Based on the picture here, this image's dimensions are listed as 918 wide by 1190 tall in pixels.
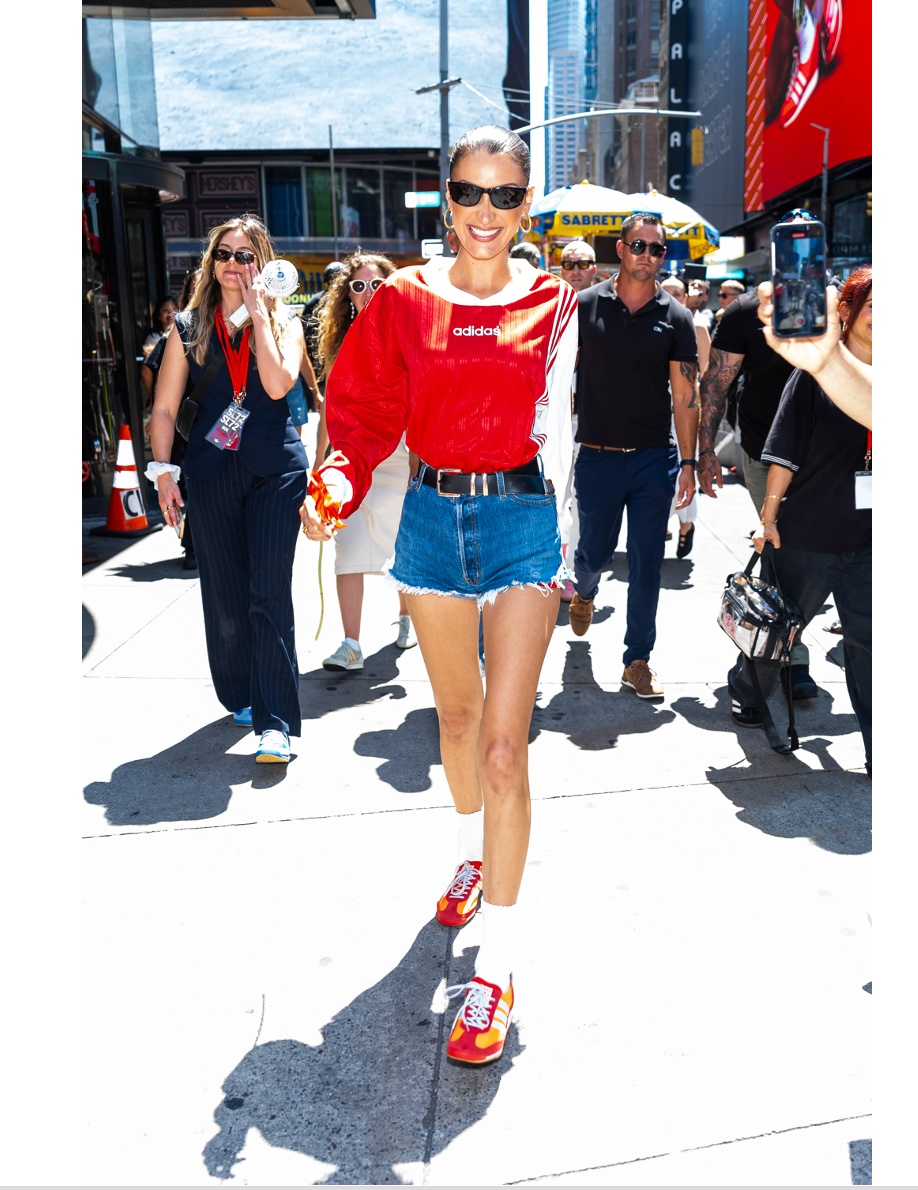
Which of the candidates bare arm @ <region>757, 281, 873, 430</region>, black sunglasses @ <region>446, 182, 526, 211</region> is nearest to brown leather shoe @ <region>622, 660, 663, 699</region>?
black sunglasses @ <region>446, 182, 526, 211</region>

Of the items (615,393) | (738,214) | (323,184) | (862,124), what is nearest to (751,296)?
(615,393)

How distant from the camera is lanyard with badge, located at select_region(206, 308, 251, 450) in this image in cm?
429

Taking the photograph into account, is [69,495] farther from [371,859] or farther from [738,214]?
[738,214]

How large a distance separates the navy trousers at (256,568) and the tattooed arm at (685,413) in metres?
1.97

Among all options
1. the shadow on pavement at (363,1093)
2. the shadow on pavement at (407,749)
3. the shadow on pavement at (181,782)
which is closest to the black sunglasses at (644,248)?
the shadow on pavement at (407,749)

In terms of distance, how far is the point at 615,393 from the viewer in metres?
5.25

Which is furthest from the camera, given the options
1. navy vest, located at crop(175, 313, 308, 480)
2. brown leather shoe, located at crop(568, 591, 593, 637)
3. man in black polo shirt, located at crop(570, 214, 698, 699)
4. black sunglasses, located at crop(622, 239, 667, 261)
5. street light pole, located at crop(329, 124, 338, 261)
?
street light pole, located at crop(329, 124, 338, 261)

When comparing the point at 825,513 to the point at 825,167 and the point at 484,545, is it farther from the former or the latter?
the point at 825,167

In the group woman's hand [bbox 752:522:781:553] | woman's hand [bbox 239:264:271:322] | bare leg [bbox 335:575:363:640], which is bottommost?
bare leg [bbox 335:575:363:640]

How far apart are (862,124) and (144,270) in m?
19.6

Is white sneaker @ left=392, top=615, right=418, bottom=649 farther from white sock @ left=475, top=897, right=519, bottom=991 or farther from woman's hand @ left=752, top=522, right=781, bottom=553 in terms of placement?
white sock @ left=475, top=897, right=519, bottom=991

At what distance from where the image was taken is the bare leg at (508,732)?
2689 millimetres

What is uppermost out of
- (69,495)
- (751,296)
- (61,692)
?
(751,296)

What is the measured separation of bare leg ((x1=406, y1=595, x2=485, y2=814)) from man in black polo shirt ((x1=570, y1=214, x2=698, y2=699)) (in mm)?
2360
